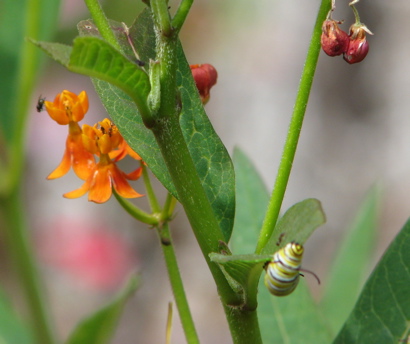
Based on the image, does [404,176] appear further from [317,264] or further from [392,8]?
[392,8]

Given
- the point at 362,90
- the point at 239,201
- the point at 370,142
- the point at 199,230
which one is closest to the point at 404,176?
the point at 370,142

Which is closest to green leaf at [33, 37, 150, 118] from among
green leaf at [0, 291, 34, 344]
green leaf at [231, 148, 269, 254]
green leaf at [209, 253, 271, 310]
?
green leaf at [209, 253, 271, 310]

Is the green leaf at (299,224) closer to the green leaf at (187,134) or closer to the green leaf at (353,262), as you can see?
the green leaf at (187,134)

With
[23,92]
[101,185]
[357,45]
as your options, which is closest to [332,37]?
[357,45]

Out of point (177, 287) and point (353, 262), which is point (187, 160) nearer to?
point (177, 287)

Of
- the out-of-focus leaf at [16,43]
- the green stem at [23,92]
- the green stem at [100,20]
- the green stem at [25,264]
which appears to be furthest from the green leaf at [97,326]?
the green stem at [100,20]
